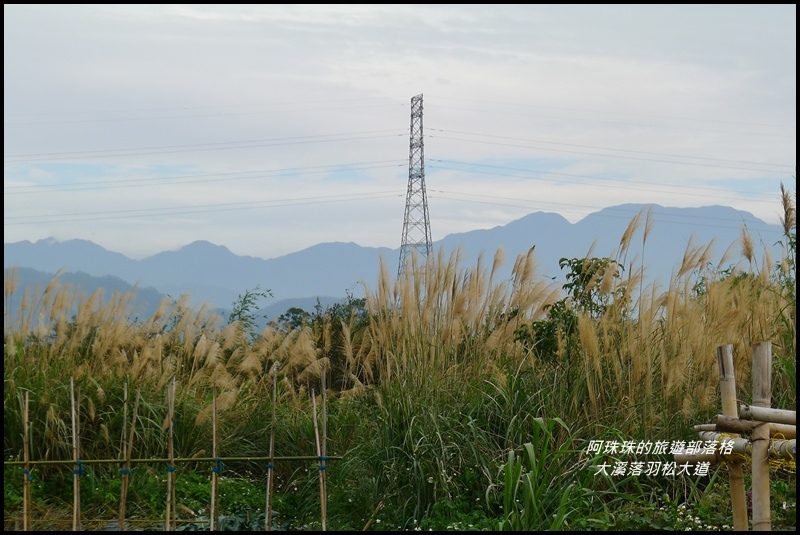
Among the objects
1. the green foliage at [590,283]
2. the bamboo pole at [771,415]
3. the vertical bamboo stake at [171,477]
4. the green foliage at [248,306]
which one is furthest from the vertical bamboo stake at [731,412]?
the green foliage at [248,306]

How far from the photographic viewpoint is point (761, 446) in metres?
3.88

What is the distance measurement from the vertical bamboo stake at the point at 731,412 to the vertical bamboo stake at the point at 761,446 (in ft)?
0.31

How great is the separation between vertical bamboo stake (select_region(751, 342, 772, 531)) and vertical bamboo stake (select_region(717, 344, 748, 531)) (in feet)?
0.31

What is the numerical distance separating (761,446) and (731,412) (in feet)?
0.70

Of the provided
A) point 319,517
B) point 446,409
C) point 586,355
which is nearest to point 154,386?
point 319,517

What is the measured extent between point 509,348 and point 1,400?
353 cm

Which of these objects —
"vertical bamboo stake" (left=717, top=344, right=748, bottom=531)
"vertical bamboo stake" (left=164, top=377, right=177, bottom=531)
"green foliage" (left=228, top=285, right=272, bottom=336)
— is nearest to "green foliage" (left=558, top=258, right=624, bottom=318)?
"vertical bamboo stake" (left=717, top=344, right=748, bottom=531)

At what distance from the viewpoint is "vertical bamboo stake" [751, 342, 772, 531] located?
3887 mm

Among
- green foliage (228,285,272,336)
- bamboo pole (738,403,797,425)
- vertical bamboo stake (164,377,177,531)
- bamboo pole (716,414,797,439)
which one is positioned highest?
green foliage (228,285,272,336)

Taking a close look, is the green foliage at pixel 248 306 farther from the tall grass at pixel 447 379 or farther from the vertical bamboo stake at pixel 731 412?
the vertical bamboo stake at pixel 731 412

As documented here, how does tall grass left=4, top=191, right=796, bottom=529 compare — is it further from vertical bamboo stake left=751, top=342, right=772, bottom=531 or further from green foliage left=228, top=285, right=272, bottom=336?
green foliage left=228, top=285, right=272, bottom=336

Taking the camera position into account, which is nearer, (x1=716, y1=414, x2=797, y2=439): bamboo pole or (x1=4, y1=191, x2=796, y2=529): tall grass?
(x1=716, y1=414, x2=797, y2=439): bamboo pole

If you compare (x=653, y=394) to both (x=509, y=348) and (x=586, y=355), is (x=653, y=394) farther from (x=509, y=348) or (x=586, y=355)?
(x=509, y=348)

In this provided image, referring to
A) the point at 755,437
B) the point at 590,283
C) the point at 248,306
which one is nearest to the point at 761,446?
the point at 755,437
